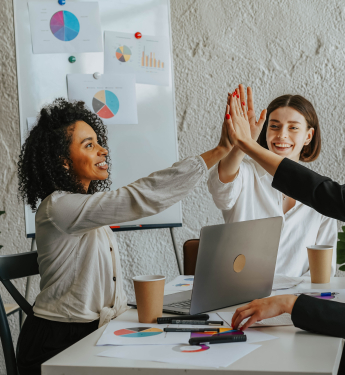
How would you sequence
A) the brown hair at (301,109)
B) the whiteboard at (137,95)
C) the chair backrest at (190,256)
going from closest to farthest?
the chair backrest at (190,256)
the brown hair at (301,109)
the whiteboard at (137,95)

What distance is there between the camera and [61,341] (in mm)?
1126

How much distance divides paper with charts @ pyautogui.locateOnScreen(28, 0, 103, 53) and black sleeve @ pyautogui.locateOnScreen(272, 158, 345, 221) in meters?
1.39

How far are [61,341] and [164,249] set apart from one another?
140cm

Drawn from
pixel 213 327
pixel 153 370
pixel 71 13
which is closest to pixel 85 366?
pixel 153 370

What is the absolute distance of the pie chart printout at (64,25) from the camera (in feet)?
6.49

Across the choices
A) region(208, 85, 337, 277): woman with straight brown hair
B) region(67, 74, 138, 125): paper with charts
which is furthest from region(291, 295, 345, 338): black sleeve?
region(67, 74, 138, 125): paper with charts

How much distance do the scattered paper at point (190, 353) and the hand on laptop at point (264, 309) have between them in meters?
0.09

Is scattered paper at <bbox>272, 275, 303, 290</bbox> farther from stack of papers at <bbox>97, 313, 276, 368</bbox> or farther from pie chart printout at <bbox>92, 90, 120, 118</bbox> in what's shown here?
Answer: pie chart printout at <bbox>92, 90, 120, 118</bbox>

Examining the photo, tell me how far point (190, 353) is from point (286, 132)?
1.27 m

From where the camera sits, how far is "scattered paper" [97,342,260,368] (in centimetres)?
63

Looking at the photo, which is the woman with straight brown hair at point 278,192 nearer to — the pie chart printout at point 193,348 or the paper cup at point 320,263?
the paper cup at point 320,263

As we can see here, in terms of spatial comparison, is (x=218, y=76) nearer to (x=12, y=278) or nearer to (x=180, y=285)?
(x=180, y=285)

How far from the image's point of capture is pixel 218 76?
8.02 ft

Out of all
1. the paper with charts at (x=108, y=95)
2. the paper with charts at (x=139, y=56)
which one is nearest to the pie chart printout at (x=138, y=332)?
the paper with charts at (x=108, y=95)
